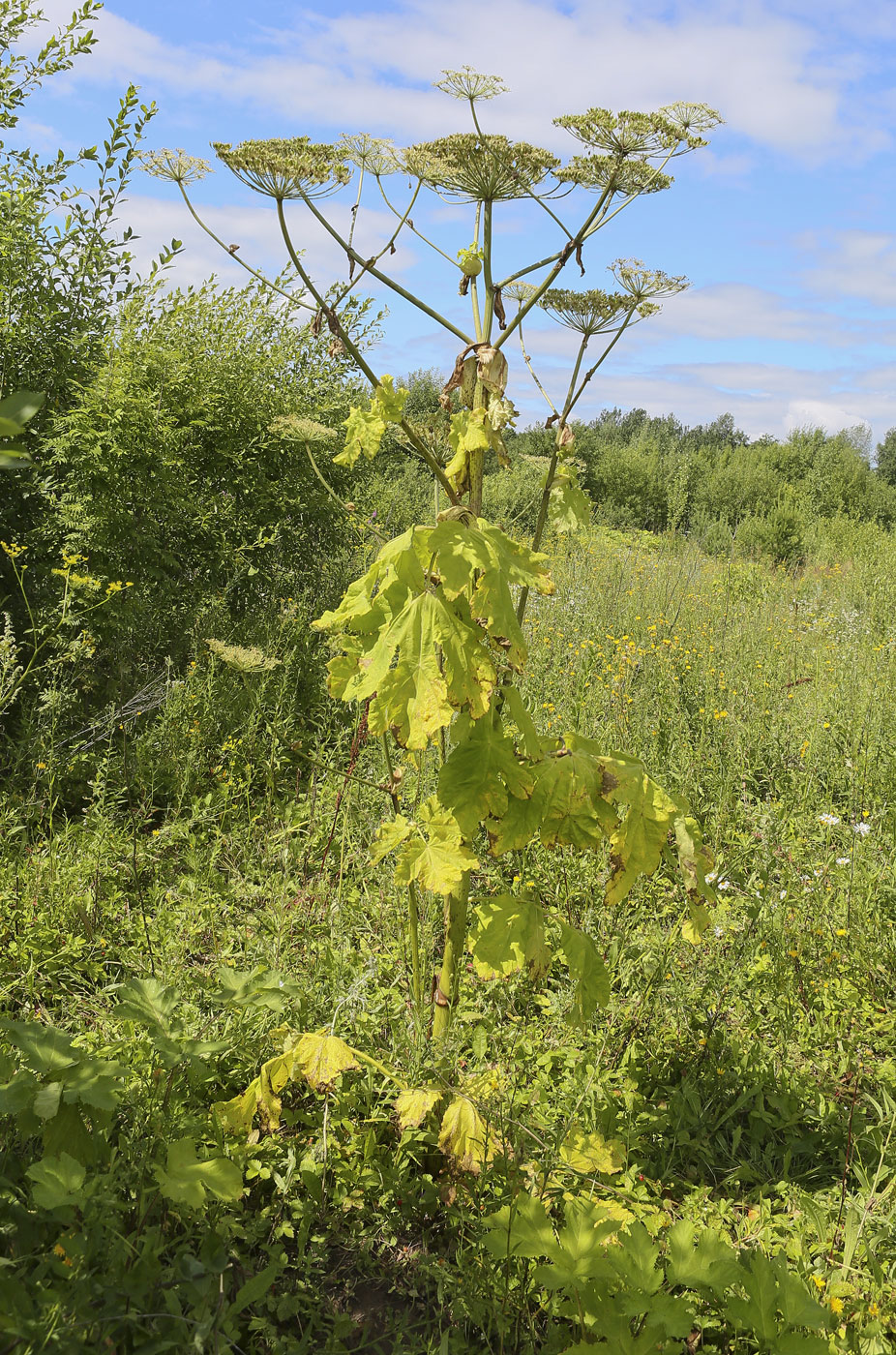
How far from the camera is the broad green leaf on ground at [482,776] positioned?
1.74m

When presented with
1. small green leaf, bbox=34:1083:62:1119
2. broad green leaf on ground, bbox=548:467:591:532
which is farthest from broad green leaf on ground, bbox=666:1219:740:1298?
broad green leaf on ground, bbox=548:467:591:532

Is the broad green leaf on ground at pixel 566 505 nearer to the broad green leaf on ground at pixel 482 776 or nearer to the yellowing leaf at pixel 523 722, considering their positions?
the yellowing leaf at pixel 523 722

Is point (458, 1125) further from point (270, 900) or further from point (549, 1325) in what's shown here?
point (270, 900)

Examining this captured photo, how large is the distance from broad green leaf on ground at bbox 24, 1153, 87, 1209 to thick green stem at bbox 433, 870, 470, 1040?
0.87m

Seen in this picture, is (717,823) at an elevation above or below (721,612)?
below

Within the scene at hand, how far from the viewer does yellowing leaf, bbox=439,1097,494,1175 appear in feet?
6.18

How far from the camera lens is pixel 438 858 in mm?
1874

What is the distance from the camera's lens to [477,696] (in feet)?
5.45

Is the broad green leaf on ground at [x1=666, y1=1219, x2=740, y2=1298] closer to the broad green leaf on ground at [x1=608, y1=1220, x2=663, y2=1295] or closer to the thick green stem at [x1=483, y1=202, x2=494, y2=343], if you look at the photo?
the broad green leaf on ground at [x1=608, y1=1220, x2=663, y2=1295]

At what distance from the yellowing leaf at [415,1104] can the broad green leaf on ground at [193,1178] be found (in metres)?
0.39

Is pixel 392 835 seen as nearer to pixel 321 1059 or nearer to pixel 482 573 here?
pixel 321 1059

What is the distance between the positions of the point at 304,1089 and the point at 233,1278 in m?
0.57

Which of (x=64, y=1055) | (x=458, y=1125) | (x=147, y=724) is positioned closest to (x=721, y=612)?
(x=147, y=724)

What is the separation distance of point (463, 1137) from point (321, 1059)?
36cm
